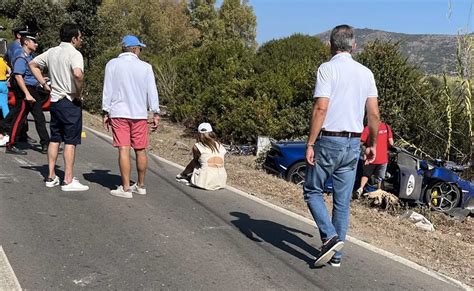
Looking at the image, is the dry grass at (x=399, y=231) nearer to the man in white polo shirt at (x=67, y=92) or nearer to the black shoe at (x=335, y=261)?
the black shoe at (x=335, y=261)

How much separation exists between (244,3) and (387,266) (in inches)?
2186

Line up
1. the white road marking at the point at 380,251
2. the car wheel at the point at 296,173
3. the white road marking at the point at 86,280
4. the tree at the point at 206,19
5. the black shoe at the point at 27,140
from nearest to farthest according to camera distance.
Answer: the white road marking at the point at 86,280
the white road marking at the point at 380,251
the car wheel at the point at 296,173
the black shoe at the point at 27,140
the tree at the point at 206,19

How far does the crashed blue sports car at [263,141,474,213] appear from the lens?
29.8 feet

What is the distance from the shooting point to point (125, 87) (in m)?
6.80

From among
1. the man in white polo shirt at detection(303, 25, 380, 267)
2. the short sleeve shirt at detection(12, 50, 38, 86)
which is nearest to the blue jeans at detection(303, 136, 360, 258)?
the man in white polo shirt at detection(303, 25, 380, 267)

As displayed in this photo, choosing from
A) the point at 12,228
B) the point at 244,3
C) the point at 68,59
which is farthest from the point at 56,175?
the point at 244,3

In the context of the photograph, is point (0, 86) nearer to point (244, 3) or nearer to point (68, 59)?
point (68, 59)

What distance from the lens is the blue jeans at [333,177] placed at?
482 cm

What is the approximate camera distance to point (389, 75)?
492 inches

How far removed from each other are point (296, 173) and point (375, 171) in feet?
4.84

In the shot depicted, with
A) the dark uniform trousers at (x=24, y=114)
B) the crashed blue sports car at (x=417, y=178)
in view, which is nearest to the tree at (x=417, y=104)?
the crashed blue sports car at (x=417, y=178)

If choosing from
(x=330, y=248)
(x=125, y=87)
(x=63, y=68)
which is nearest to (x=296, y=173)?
(x=125, y=87)

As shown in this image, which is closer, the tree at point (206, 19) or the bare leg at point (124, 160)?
the bare leg at point (124, 160)

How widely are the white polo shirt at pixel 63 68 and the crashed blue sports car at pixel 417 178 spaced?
169 inches
